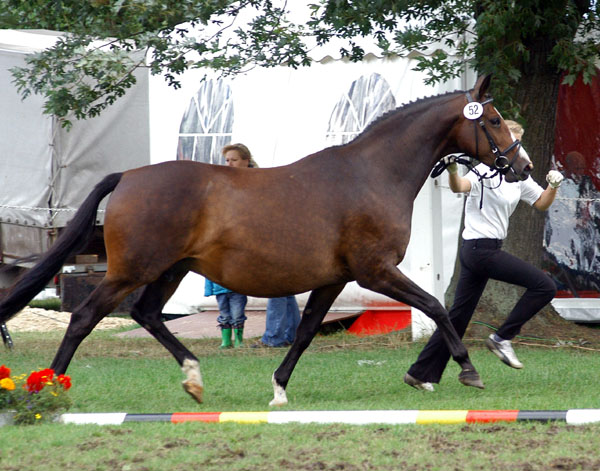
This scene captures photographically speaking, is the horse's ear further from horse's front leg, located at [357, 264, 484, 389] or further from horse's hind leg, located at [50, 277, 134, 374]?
horse's hind leg, located at [50, 277, 134, 374]

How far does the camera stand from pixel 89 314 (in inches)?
234

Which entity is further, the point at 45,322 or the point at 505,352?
the point at 45,322

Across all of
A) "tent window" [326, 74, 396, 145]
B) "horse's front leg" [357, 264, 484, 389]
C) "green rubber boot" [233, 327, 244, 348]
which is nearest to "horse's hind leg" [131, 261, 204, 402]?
"horse's front leg" [357, 264, 484, 389]

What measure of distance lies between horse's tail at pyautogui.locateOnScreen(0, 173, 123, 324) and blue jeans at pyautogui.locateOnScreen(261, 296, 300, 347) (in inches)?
154

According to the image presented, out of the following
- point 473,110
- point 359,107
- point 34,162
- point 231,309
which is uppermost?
point 473,110

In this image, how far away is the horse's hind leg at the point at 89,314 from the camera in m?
5.94

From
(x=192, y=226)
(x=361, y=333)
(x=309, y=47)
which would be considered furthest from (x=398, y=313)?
(x=192, y=226)

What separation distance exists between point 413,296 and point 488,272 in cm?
74

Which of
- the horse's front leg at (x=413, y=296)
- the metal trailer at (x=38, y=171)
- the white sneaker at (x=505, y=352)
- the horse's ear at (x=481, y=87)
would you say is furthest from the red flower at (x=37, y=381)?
the metal trailer at (x=38, y=171)

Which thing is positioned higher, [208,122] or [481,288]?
[208,122]

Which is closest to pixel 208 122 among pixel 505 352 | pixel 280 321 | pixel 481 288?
pixel 280 321

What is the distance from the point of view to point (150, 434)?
4992mm

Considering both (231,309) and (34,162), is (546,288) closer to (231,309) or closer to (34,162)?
(231,309)

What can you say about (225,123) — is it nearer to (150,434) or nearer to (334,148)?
(334,148)
